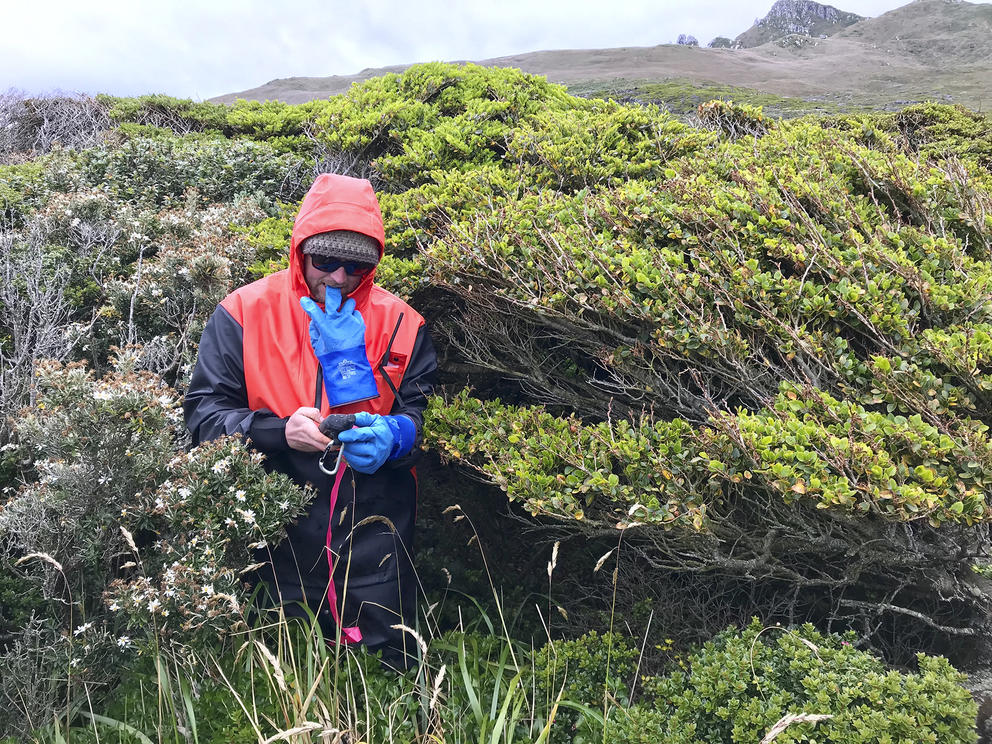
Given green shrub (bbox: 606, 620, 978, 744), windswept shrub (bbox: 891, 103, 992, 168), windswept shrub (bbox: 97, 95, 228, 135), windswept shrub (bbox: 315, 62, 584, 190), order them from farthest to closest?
windswept shrub (bbox: 97, 95, 228, 135) < windswept shrub (bbox: 891, 103, 992, 168) < windswept shrub (bbox: 315, 62, 584, 190) < green shrub (bbox: 606, 620, 978, 744)

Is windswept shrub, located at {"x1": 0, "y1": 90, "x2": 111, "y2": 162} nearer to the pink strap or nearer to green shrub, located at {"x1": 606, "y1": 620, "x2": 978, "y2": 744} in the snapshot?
the pink strap

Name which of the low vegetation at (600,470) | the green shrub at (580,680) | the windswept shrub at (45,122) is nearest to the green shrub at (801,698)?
the low vegetation at (600,470)

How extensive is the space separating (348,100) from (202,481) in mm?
4412

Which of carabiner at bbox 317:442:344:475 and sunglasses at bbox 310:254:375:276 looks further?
sunglasses at bbox 310:254:375:276

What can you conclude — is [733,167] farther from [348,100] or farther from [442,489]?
[348,100]

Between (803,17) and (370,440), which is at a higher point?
(803,17)

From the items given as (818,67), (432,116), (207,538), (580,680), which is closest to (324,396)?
(207,538)

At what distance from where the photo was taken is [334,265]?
293cm

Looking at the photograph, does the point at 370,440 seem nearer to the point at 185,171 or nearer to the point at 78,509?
the point at 78,509

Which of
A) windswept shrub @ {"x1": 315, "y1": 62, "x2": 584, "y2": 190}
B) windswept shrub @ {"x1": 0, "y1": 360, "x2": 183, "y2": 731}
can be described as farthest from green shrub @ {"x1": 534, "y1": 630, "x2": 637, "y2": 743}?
windswept shrub @ {"x1": 315, "y1": 62, "x2": 584, "y2": 190}

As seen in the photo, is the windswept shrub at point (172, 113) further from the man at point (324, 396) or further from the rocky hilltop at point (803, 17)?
the rocky hilltop at point (803, 17)

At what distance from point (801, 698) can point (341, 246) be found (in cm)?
244

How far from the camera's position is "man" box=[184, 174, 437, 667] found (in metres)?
2.86

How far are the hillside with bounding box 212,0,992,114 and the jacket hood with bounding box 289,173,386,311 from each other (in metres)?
10.0
